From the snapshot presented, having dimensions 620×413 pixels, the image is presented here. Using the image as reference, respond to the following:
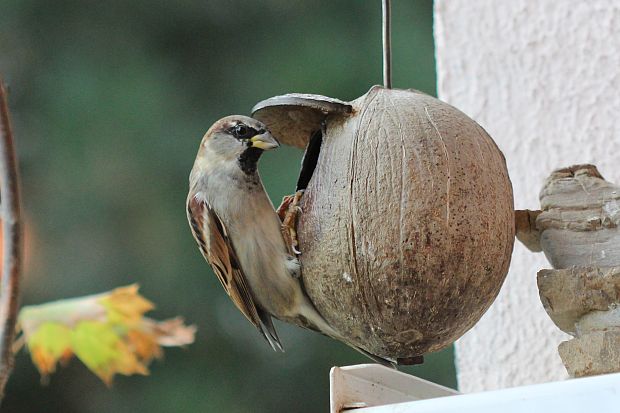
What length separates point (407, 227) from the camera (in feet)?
2.74

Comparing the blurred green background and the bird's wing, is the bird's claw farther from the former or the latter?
the blurred green background

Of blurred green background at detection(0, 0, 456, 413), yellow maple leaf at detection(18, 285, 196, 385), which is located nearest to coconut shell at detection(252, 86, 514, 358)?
yellow maple leaf at detection(18, 285, 196, 385)

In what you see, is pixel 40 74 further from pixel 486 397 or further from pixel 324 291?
pixel 486 397

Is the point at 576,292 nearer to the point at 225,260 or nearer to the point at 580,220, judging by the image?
the point at 580,220

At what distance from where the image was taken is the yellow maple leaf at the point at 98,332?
163 centimetres

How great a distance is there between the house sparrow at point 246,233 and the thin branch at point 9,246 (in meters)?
0.25

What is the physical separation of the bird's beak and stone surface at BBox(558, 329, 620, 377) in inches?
13.5

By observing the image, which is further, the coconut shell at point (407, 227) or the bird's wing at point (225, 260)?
the bird's wing at point (225, 260)

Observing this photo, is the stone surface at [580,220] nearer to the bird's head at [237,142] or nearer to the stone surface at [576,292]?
the stone surface at [576,292]

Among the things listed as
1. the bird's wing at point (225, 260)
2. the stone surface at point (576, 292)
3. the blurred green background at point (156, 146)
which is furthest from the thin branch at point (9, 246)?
the blurred green background at point (156, 146)

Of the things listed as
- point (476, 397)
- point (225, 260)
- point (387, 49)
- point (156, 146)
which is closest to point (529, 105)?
point (387, 49)

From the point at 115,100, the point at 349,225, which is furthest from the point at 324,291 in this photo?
the point at 115,100

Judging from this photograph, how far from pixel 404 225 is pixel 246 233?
209 millimetres

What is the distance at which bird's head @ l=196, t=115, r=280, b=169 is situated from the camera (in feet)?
3.29
